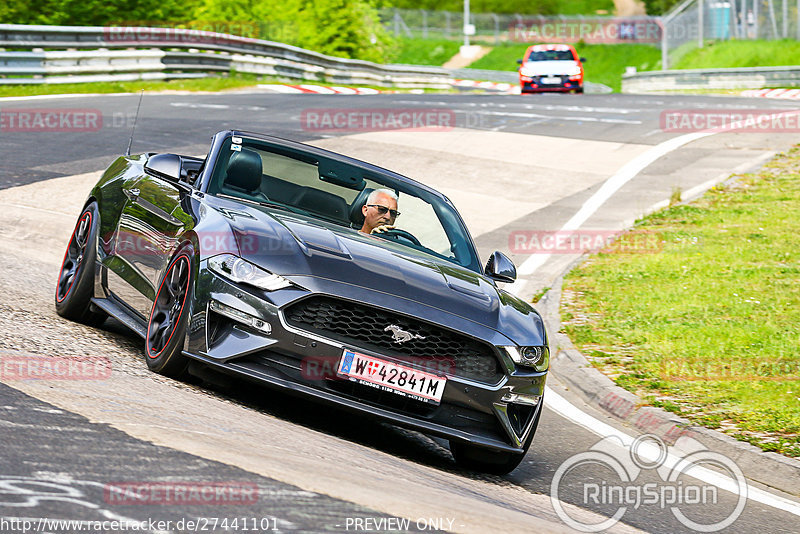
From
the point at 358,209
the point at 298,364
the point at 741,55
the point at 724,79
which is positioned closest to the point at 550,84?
the point at 724,79

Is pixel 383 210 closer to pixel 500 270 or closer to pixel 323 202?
pixel 323 202

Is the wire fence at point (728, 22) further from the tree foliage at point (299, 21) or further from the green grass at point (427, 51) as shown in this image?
the green grass at point (427, 51)

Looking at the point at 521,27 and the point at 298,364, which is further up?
the point at 521,27

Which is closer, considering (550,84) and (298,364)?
(298,364)

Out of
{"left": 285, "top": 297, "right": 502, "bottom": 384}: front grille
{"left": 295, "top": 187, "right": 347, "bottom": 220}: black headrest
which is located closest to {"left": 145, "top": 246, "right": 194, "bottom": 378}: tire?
{"left": 285, "top": 297, "right": 502, "bottom": 384}: front grille

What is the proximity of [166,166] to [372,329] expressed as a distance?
2.04 meters

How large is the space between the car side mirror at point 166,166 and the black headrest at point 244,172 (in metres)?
0.30

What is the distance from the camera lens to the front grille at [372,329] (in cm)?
552

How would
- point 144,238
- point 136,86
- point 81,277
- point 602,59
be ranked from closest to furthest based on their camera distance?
1. point 144,238
2. point 81,277
3. point 136,86
4. point 602,59

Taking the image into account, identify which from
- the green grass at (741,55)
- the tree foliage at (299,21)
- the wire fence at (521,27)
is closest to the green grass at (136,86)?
the tree foliage at (299,21)

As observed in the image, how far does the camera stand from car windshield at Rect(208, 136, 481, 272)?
691 cm

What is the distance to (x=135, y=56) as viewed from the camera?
2789 centimetres

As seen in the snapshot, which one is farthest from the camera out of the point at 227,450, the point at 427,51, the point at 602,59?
the point at 427,51

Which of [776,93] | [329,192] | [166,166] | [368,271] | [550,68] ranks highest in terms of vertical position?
[166,166]
